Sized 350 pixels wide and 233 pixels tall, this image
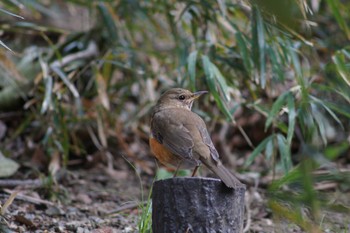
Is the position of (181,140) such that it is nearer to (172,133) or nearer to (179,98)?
(172,133)

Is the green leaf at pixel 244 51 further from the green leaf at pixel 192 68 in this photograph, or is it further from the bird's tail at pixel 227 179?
the bird's tail at pixel 227 179

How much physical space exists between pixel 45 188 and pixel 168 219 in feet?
7.44

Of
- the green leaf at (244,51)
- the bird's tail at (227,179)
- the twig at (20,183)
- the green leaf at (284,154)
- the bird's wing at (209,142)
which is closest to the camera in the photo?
the bird's tail at (227,179)

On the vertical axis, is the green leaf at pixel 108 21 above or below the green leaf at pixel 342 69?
above

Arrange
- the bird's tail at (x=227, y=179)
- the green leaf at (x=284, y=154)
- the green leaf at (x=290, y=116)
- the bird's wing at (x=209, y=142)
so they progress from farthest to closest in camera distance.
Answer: the green leaf at (x=284, y=154) → the green leaf at (x=290, y=116) → the bird's wing at (x=209, y=142) → the bird's tail at (x=227, y=179)

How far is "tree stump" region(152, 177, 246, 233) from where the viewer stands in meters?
3.32

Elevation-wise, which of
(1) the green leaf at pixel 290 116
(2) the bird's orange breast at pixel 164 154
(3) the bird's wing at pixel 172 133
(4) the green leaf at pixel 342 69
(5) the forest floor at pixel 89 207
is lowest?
(5) the forest floor at pixel 89 207

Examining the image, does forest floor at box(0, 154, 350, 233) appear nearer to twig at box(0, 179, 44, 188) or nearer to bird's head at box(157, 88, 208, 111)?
twig at box(0, 179, 44, 188)

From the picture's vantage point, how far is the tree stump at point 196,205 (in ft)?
10.9

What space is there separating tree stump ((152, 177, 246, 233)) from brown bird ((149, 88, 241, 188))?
0.16 m

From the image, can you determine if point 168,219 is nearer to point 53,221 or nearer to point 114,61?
point 53,221

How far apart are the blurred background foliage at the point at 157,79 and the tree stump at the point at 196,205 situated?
1709 millimetres

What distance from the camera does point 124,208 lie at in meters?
5.12

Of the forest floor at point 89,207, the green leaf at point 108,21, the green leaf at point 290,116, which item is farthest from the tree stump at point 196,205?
the green leaf at point 108,21
